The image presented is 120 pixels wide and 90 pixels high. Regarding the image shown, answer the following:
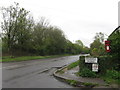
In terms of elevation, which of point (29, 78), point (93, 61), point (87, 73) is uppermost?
point (93, 61)

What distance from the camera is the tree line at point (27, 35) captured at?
82.3 ft

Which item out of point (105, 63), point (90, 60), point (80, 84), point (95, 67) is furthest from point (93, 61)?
point (80, 84)

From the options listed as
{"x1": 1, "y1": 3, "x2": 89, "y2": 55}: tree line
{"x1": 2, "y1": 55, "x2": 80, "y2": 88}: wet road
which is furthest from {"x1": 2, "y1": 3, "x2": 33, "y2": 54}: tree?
{"x1": 2, "y1": 55, "x2": 80, "y2": 88}: wet road

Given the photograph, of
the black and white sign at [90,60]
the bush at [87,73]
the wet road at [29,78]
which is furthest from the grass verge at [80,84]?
the black and white sign at [90,60]

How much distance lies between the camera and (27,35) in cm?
2731

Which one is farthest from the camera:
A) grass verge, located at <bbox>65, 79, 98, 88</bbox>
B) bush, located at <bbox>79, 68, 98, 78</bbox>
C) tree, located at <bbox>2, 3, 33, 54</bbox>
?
tree, located at <bbox>2, 3, 33, 54</bbox>

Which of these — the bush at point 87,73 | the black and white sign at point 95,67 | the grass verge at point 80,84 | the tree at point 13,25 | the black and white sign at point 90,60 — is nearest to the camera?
the grass verge at point 80,84

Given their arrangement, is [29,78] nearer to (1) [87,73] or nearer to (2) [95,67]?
(1) [87,73]

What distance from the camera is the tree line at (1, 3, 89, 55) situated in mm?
25094

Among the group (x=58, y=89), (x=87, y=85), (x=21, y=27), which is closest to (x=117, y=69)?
(x=87, y=85)

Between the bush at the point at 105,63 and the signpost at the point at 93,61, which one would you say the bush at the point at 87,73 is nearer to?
the signpost at the point at 93,61

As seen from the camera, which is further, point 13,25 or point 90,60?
point 13,25

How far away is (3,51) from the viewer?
91.9 feet

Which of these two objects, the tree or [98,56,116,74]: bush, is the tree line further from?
[98,56,116,74]: bush
